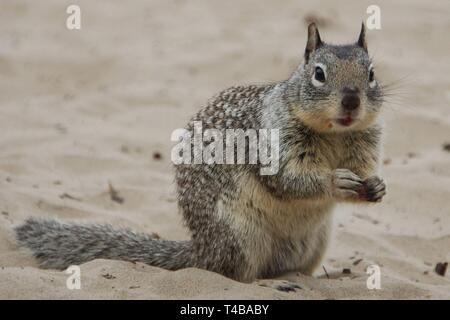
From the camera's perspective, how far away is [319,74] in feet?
15.7

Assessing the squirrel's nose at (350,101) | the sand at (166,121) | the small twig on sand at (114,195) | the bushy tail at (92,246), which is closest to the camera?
the squirrel's nose at (350,101)

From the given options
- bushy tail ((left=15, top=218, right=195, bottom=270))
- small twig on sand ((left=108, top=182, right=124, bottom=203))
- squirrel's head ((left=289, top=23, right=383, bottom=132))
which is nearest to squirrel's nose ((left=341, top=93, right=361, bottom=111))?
squirrel's head ((left=289, top=23, right=383, bottom=132))

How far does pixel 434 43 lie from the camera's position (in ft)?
31.2

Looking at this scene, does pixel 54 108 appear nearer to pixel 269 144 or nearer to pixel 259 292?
pixel 269 144

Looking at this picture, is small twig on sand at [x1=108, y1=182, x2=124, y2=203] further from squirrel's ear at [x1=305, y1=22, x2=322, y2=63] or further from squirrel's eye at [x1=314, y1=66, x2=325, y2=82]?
squirrel's eye at [x1=314, y1=66, x2=325, y2=82]

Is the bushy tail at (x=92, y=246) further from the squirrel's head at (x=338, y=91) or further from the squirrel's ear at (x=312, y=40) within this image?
the squirrel's ear at (x=312, y=40)

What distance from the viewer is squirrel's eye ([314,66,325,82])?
4.77 meters

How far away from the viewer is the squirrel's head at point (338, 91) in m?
4.63

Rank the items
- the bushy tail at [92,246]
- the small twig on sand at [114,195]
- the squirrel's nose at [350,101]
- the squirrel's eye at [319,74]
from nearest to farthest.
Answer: the squirrel's nose at [350,101], the squirrel's eye at [319,74], the bushy tail at [92,246], the small twig on sand at [114,195]

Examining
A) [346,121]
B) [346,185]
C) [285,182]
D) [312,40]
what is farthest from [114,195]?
[346,121]

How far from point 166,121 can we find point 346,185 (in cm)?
372

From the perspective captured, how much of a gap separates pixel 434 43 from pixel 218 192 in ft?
17.1

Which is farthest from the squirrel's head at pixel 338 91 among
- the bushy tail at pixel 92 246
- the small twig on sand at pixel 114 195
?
the small twig on sand at pixel 114 195

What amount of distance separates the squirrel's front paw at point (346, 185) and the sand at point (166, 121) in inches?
18.7
